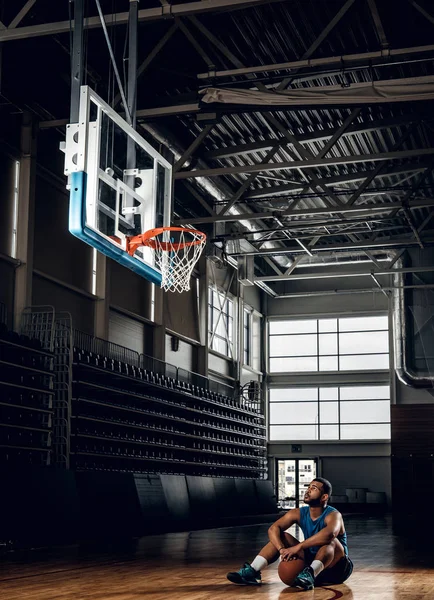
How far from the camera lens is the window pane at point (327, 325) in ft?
115

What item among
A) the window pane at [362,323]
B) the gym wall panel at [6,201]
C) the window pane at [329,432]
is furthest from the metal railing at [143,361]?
the window pane at [362,323]

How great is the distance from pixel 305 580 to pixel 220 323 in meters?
23.3

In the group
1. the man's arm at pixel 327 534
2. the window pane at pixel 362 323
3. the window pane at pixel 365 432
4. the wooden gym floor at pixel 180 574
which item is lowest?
the wooden gym floor at pixel 180 574

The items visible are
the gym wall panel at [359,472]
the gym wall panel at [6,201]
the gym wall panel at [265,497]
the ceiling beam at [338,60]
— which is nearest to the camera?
the ceiling beam at [338,60]

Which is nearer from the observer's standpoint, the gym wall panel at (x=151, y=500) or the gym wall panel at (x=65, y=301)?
the gym wall panel at (x=151, y=500)

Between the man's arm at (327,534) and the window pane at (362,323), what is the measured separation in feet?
89.3

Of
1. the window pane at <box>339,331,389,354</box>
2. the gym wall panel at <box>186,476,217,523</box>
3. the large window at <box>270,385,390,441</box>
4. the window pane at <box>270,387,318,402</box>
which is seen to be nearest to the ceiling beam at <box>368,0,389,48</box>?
the gym wall panel at <box>186,476,217,523</box>

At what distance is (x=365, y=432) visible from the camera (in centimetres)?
3341

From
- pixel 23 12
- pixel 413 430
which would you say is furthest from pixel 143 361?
pixel 413 430

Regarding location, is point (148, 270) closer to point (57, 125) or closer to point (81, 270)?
point (57, 125)

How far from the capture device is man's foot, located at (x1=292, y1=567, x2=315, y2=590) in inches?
274

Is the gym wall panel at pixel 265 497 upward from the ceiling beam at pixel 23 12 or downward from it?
downward

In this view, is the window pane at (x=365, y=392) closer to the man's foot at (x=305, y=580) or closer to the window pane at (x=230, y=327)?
the window pane at (x=230, y=327)

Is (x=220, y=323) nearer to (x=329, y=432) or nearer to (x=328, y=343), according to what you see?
(x=328, y=343)
